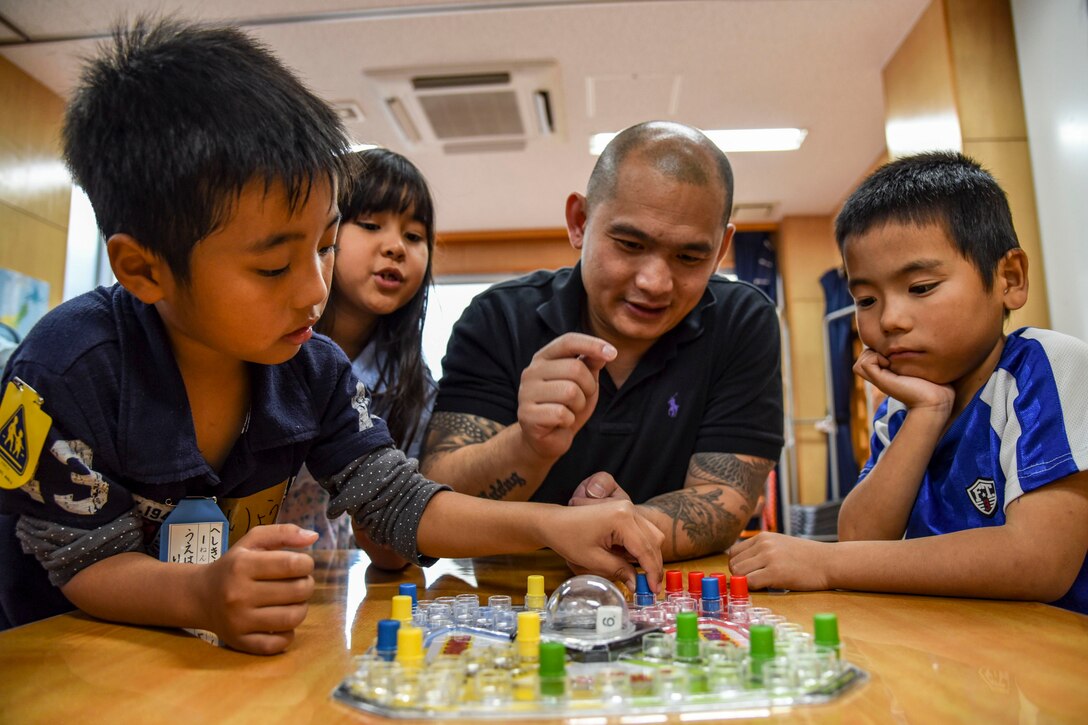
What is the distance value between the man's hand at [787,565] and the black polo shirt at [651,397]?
0.48m

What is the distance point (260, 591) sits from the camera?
1.99 ft

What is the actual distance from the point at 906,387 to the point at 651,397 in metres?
0.47

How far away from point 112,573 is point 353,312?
87 cm

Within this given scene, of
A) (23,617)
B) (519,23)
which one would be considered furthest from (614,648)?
(519,23)

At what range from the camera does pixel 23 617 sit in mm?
869

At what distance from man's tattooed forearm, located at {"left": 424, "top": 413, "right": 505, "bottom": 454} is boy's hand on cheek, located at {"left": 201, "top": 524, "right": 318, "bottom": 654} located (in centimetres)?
70

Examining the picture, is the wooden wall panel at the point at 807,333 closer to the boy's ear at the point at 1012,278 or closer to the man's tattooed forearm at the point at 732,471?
the man's tattooed forearm at the point at 732,471

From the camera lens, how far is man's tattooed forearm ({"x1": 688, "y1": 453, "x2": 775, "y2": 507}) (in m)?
1.34

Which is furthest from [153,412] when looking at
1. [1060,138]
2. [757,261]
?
[757,261]

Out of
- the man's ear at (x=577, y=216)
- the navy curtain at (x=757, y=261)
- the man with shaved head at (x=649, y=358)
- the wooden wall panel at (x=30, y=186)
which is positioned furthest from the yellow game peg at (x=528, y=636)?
the navy curtain at (x=757, y=261)

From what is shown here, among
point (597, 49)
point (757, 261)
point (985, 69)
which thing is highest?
point (597, 49)

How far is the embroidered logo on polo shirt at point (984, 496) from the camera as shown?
97cm

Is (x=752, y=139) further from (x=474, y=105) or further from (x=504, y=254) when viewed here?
(x=504, y=254)

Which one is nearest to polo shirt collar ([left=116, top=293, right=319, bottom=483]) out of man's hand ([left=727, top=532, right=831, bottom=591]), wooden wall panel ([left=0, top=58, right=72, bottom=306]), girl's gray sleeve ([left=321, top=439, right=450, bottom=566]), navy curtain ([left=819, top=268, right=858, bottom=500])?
girl's gray sleeve ([left=321, top=439, right=450, bottom=566])
